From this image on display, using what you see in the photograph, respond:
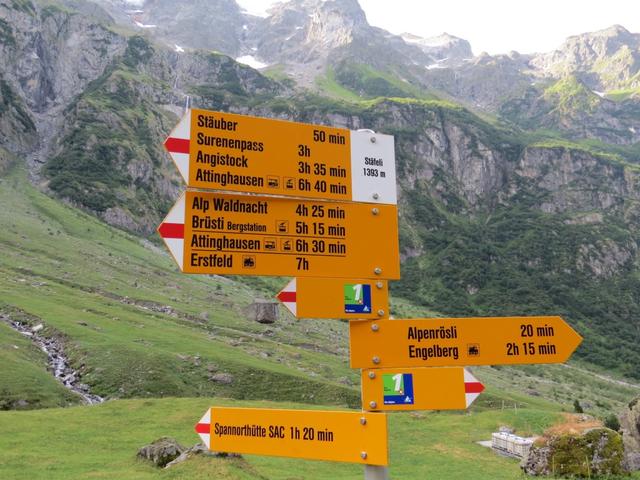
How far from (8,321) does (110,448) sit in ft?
149

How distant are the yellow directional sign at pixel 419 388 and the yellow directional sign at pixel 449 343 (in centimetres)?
13

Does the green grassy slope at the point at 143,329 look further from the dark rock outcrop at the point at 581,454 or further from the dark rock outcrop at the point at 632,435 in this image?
the dark rock outcrop at the point at 581,454

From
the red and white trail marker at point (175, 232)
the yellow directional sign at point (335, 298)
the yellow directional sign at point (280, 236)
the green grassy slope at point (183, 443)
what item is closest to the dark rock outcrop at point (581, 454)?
the green grassy slope at point (183, 443)

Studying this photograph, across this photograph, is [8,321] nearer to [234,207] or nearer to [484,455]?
[484,455]

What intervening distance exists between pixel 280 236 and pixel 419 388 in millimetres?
2765

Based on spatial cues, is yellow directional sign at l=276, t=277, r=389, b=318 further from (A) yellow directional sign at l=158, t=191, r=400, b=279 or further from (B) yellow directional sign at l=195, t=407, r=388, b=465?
(B) yellow directional sign at l=195, t=407, r=388, b=465

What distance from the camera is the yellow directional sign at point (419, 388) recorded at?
6.68 metres

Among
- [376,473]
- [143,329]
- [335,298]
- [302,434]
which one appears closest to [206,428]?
[302,434]

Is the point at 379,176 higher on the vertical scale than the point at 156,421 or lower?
higher

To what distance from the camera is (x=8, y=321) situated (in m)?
63.4

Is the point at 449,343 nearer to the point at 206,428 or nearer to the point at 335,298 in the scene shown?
the point at 335,298

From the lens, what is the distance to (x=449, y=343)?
23.0 feet

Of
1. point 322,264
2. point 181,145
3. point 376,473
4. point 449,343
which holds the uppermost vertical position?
point 181,145

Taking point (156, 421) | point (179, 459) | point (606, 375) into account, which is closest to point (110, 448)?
point (156, 421)
